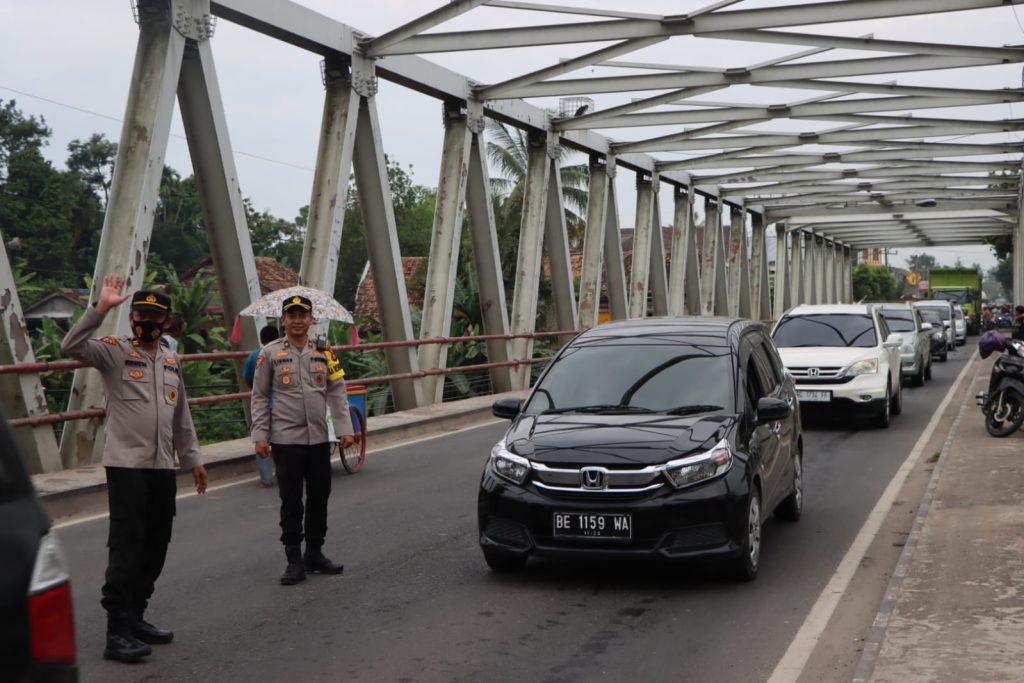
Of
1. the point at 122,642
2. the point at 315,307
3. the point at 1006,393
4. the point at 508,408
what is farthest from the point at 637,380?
the point at 1006,393

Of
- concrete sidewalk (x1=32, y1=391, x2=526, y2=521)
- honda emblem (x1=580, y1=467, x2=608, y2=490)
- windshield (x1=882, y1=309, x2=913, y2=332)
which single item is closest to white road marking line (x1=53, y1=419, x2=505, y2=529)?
concrete sidewalk (x1=32, y1=391, x2=526, y2=521)

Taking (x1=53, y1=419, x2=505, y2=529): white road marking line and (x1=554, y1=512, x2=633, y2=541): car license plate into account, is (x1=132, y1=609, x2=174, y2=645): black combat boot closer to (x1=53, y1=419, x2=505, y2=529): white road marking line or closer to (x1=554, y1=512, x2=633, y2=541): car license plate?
(x1=554, y1=512, x2=633, y2=541): car license plate

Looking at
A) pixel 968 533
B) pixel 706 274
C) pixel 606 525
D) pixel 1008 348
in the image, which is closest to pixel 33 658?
pixel 606 525

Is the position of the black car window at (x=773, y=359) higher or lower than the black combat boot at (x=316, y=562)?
higher

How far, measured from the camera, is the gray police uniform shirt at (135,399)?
607cm

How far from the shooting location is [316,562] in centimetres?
778

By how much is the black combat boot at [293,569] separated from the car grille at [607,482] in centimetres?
160

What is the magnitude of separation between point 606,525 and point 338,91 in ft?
37.3

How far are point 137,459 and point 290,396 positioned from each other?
156 cm

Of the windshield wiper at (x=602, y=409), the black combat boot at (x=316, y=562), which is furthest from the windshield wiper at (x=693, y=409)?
the black combat boot at (x=316, y=562)

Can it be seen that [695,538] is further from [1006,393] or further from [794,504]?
[1006,393]

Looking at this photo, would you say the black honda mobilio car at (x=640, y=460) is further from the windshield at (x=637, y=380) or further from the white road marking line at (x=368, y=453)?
the white road marking line at (x=368, y=453)

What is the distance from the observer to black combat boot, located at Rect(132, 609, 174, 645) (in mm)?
6117

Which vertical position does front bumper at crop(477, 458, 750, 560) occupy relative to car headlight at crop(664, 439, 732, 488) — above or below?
below
